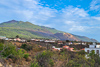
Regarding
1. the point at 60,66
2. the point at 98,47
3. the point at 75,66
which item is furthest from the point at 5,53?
the point at 98,47

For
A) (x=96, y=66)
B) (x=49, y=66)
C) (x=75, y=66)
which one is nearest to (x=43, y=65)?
(x=49, y=66)

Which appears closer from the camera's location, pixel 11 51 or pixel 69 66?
pixel 69 66

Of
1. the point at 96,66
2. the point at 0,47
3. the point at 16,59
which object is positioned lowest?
the point at 96,66

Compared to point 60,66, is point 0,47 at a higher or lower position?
higher

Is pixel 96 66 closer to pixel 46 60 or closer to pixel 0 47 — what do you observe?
pixel 46 60

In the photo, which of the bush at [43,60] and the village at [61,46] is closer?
the bush at [43,60]

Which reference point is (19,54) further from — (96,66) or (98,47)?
(98,47)

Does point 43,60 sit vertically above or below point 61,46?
above

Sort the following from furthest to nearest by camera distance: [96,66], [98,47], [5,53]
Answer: [98,47]
[96,66]
[5,53]

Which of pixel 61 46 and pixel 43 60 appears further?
pixel 61 46

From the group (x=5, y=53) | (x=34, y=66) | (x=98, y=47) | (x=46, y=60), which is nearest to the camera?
(x=34, y=66)

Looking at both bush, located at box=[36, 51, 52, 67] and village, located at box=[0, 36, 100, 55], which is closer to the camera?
bush, located at box=[36, 51, 52, 67]
